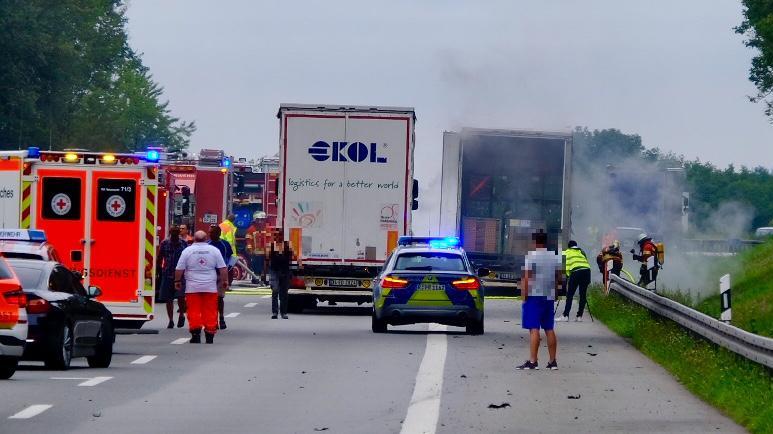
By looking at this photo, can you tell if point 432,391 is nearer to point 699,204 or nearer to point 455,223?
point 455,223


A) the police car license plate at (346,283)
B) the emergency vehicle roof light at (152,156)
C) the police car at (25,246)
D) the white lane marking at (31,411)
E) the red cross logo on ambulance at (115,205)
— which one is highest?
the emergency vehicle roof light at (152,156)

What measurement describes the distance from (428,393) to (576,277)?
17780 millimetres

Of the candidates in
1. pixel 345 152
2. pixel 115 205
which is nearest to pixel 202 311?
pixel 115 205

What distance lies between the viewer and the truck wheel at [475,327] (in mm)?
28786

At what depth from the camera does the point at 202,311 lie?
26344 mm

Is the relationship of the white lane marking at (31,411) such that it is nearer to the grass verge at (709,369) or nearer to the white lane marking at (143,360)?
the grass verge at (709,369)

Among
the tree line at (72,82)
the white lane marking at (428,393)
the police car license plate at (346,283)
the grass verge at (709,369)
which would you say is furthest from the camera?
the tree line at (72,82)

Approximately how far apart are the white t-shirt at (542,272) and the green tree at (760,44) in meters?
14.9

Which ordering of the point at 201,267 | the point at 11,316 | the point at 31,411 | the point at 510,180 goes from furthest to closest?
the point at 510,180 → the point at 201,267 → the point at 11,316 → the point at 31,411

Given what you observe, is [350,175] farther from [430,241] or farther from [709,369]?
[709,369]

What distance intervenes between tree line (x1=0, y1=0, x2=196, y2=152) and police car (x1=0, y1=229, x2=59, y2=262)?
4709 cm

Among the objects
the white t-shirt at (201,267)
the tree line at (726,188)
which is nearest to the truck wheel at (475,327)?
the white t-shirt at (201,267)

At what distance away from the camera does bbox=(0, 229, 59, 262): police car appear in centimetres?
2177

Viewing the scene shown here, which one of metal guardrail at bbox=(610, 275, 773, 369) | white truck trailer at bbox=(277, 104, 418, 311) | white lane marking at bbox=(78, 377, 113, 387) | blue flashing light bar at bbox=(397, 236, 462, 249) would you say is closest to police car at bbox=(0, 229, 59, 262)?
white lane marking at bbox=(78, 377, 113, 387)
